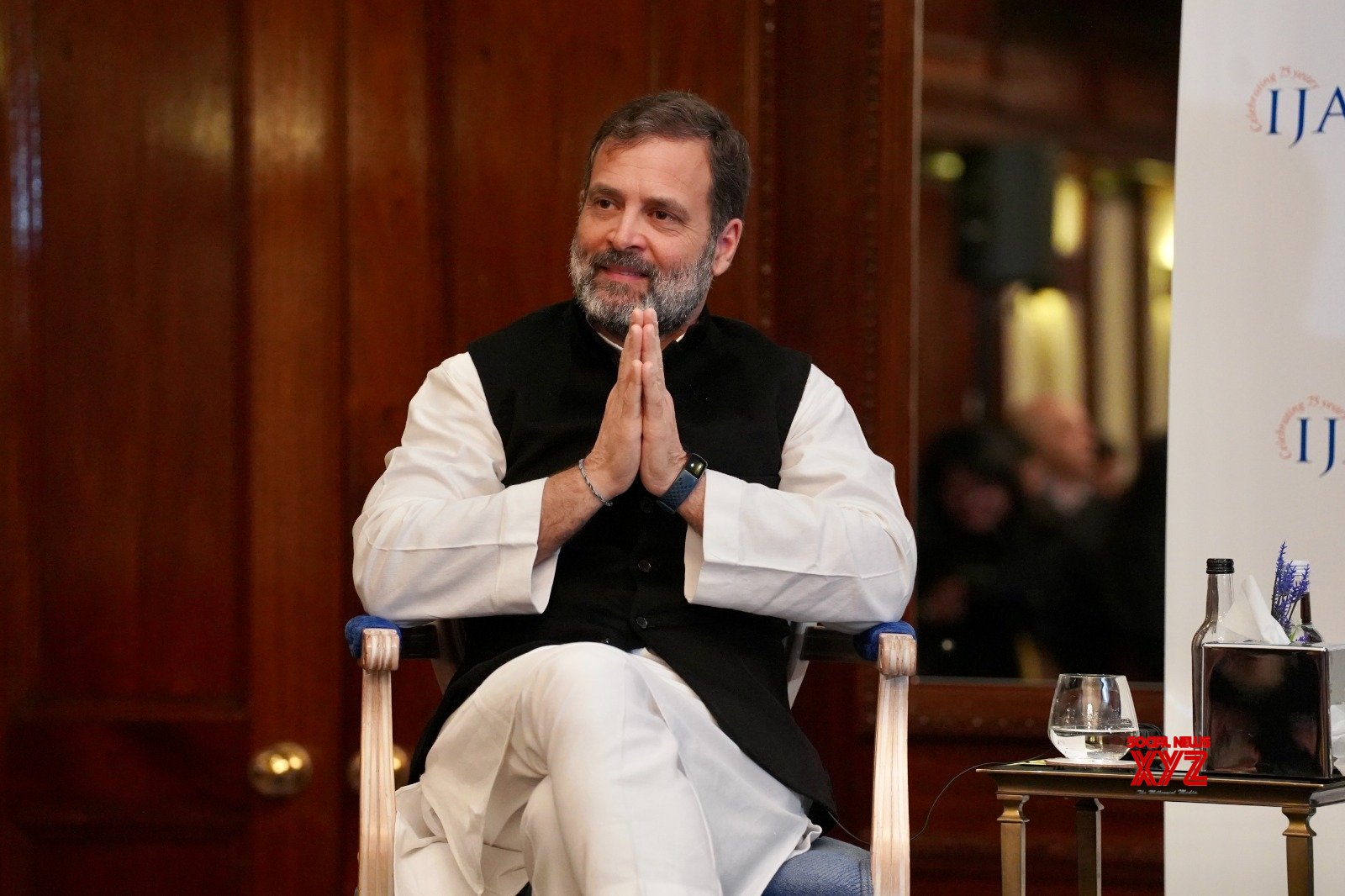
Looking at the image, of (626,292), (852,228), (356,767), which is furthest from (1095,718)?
(356,767)

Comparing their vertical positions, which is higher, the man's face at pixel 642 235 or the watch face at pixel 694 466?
the man's face at pixel 642 235

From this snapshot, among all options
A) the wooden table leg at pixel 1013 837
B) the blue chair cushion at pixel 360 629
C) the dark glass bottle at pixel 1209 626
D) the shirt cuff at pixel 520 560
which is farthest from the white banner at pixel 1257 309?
the blue chair cushion at pixel 360 629

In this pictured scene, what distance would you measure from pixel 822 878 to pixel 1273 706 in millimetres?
649

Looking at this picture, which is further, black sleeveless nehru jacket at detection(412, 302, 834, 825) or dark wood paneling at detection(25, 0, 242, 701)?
dark wood paneling at detection(25, 0, 242, 701)

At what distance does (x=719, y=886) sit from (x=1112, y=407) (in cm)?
189

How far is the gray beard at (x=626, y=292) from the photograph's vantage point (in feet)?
8.63

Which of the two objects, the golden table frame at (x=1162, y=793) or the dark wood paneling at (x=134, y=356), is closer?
the golden table frame at (x=1162, y=793)

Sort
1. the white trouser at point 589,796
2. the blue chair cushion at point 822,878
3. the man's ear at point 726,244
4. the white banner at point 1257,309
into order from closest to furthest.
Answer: the white trouser at point 589,796, the blue chair cushion at point 822,878, the man's ear at point 726,244, the white banner at point 1257,309

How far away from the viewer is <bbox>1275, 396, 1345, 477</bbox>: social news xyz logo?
288cm

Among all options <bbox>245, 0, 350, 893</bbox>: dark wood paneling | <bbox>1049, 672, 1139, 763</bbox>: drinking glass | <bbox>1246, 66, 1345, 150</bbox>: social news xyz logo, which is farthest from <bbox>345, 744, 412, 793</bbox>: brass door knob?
<bbox>1246, 66, 1345, 150</bbox>: social news xyz logo

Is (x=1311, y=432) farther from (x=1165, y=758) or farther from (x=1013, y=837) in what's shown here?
(x=1013, y=837)

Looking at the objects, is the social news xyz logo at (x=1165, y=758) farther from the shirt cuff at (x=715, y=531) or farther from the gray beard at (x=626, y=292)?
the gray beard at (x=626, y=292)

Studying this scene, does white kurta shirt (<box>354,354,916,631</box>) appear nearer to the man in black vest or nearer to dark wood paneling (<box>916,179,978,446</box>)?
the man in black vest

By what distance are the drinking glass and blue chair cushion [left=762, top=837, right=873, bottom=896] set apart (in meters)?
0.38
